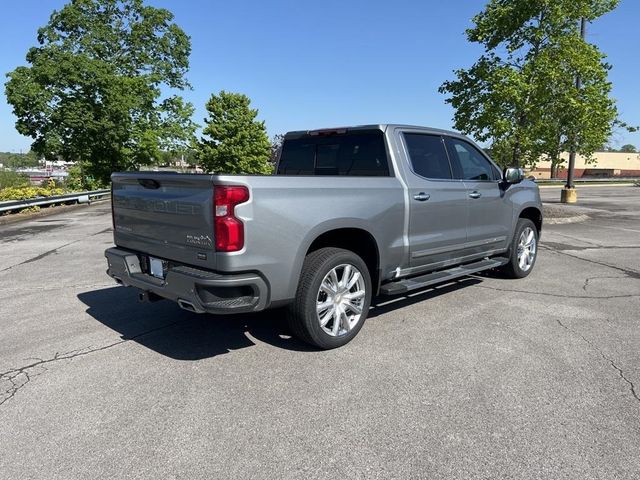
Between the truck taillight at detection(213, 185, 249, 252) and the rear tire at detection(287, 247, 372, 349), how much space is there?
730 millimetres

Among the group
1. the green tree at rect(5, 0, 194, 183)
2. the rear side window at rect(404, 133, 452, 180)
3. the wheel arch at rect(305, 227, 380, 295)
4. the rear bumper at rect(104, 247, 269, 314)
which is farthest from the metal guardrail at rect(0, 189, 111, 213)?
the rear side window at rect(404, 133, 452, 180)

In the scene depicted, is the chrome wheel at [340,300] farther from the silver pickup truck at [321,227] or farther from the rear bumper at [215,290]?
the rear bumper at [215,290]

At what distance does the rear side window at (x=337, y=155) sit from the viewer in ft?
15.4

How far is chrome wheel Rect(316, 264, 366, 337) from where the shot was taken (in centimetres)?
396

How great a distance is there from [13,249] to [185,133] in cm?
2975

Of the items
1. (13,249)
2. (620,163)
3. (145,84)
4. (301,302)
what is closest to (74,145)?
(145,84)

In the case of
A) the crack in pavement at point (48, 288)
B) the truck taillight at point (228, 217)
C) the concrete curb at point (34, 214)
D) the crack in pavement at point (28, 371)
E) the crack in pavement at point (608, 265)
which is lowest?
the concrete curb at point (34, 214)

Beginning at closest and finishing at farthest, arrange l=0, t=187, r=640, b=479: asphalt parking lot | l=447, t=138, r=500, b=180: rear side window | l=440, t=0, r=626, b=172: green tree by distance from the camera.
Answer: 1. l=0, t=187, r=640, b=479: asphalt parking lot
2. l=447, t=138, r=500, b=180: rear side window
3. l=440, t=0, r=626, b=172: green tree

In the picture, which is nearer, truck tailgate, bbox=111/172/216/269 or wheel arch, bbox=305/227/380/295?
truck tailgate, bbox=111/172/216/269

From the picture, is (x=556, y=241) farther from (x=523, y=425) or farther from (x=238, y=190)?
(x=238, y=190)

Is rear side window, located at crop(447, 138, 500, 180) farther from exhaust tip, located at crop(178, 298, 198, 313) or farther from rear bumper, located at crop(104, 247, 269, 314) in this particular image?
exhaust tip, located at crop(178, 298, 198, 313)

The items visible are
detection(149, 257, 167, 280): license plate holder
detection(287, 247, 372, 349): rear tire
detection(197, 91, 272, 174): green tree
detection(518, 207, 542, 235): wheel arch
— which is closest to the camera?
detection(287, 247, 372, 349): rear tire

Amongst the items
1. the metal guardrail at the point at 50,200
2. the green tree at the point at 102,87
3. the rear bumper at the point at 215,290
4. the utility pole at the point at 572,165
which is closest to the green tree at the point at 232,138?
the green tree at the point at 102,87

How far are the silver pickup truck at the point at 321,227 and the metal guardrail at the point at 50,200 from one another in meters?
14.4
